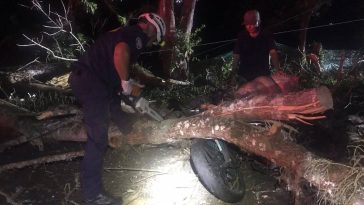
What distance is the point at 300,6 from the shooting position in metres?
11.8

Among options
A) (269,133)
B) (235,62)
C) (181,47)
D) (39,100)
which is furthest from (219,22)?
(269,133)

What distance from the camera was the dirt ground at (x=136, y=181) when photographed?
362cm

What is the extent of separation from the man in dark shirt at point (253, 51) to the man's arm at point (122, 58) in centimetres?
203

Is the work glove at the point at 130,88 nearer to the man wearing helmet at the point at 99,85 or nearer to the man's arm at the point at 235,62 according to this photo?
the man wearing helmet at the point at 99,85

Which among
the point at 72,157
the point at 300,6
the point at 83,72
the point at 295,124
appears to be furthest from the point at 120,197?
the point at 300,6

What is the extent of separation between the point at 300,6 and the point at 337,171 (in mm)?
10258

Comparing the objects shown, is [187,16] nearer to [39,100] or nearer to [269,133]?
[39,100]

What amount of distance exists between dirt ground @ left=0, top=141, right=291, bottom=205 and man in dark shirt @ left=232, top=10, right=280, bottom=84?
4.24 ft

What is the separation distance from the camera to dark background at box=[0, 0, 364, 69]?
10.0 m

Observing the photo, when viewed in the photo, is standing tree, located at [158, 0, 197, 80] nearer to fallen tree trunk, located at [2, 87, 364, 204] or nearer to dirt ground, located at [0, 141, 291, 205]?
dirt ground, located at [0, 141, 291, 205]

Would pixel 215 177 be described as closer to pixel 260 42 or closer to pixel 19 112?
pixel 260 42

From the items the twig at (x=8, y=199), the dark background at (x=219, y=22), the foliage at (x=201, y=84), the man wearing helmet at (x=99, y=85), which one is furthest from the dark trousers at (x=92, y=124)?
the dark background at (x=219, y=22)

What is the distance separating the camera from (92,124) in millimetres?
3354

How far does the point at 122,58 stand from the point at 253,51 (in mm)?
2205
